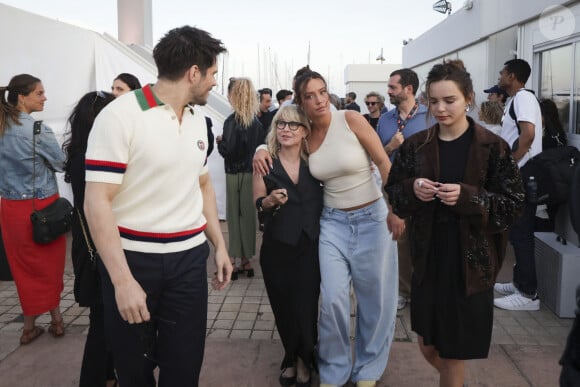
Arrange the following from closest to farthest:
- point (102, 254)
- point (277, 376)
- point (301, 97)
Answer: point (102, 254) → point (301, 97) → point (277, 376)

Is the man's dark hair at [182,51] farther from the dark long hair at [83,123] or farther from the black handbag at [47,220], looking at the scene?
the black handbag at [47,220]

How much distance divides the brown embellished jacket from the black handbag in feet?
8.19

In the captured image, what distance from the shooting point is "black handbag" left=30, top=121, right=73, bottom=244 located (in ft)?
12.6

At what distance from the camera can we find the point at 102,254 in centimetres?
194

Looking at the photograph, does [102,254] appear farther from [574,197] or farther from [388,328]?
[388,328]

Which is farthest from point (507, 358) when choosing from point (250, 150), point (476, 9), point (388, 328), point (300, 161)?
point (476, 9)

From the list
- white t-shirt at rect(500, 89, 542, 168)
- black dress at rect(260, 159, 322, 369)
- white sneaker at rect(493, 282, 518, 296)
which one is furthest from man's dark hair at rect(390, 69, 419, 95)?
white sneaker at rect(493, 282, 518, 296)

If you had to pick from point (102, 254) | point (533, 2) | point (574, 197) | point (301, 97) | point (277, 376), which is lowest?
point (277, 376)

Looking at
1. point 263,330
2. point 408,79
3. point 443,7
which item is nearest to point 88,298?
point 263,330

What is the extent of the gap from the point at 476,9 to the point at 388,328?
8162 millimetres

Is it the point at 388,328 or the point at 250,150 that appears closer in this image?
the point at 388,328

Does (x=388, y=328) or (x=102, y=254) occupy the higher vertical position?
(x=102, y=254)

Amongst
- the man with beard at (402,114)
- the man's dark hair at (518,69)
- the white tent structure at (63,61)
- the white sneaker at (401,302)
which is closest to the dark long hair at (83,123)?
the man with beard at (402,114)

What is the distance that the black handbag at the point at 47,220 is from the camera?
3.84 metres
